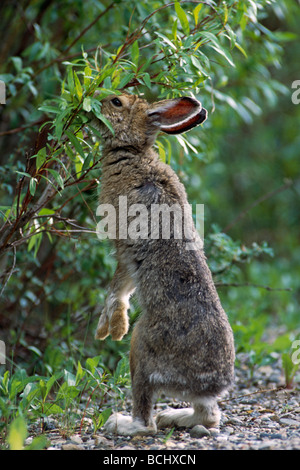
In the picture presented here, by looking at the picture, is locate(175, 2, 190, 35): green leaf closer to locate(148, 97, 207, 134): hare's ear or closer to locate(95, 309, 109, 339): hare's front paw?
locate(148, 97, 207, 134): hare's ear

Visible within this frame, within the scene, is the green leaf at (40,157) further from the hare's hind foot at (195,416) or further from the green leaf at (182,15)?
the hare's hind foot at (195,416)

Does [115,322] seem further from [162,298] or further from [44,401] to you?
[44,401]

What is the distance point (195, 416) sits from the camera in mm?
4406

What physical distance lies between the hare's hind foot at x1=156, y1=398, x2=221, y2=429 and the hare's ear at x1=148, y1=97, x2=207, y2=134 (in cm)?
191

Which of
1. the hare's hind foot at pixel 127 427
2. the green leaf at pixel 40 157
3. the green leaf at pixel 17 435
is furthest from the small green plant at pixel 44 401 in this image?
the green leaf at pixel 40 157

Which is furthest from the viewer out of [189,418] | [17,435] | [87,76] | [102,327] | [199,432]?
[102,327]

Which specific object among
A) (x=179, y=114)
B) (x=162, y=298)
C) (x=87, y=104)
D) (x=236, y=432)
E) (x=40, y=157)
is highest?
(x=179, y=114)

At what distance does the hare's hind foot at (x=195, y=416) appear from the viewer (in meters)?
4.31

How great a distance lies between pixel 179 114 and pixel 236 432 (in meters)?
2.26

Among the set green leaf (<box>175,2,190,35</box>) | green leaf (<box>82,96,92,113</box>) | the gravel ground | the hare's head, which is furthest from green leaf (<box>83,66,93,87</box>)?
the gravel ground

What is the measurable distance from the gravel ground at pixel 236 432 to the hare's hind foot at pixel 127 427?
0.05 m

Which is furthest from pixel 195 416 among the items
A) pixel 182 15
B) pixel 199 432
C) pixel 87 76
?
pixel 182 15

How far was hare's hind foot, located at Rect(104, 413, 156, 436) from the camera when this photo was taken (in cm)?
414

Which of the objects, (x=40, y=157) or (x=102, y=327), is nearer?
(x=40, y=157)
